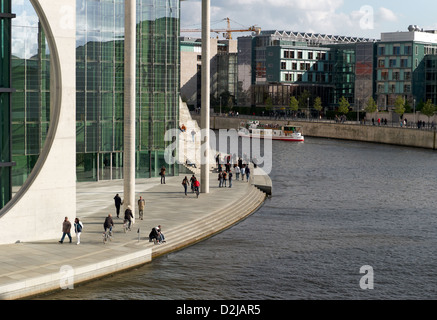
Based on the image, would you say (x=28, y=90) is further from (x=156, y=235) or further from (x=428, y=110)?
(x=428, y=110)

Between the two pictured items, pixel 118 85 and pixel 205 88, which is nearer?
pixel 205 88

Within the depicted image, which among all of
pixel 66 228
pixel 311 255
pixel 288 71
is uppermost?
pixel 288 71

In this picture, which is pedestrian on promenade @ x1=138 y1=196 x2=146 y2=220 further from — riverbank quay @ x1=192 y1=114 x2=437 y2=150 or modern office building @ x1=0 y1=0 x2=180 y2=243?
riverbank quay @ x1=192 y1=114 x2=437 y2=150

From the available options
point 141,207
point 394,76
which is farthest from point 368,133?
point 141,207

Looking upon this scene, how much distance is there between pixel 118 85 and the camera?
6112 cm

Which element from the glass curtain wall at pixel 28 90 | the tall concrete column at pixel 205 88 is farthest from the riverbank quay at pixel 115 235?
the glass curtain wall at pixel 28 90

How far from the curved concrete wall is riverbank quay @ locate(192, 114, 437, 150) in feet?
282

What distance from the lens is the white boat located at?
5344 inches

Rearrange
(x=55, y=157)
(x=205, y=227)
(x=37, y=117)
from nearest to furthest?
(x=55, y=157) < (x=37, y=117) < (x=205, y=227)

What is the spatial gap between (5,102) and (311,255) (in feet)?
58.4

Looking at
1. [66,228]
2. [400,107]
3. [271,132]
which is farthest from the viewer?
[400,107]

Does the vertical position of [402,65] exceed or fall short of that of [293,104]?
it exceeds it
